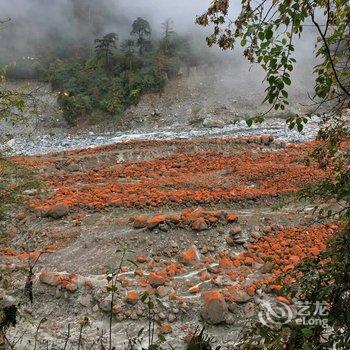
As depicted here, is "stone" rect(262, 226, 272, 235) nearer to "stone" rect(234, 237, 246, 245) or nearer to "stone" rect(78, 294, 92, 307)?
"stone" rect(234, 237, 246, 245)

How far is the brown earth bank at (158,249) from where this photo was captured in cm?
625

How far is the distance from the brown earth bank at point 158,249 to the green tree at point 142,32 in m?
31.9

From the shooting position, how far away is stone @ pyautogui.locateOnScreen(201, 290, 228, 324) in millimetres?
6191

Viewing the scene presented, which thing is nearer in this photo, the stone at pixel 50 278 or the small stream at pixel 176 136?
the stone at pixel 50 278

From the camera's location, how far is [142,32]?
4362cm

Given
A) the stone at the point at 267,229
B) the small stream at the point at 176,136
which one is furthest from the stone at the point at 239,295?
the small stream at the point at 176,136

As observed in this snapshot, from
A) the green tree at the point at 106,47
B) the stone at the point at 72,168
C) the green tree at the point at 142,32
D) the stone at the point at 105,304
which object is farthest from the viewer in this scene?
the green tree at the point at 142,32

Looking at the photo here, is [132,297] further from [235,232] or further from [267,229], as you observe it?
[267,229]

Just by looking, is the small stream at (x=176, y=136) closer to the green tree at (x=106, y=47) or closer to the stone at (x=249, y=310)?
the green tree at (x=106, y=47)

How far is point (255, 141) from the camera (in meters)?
18.1

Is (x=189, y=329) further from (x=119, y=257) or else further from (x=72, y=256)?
(x=72, y=256)

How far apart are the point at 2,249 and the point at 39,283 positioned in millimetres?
1925

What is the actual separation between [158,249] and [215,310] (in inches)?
80.4

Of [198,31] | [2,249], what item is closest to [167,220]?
[2,249]
